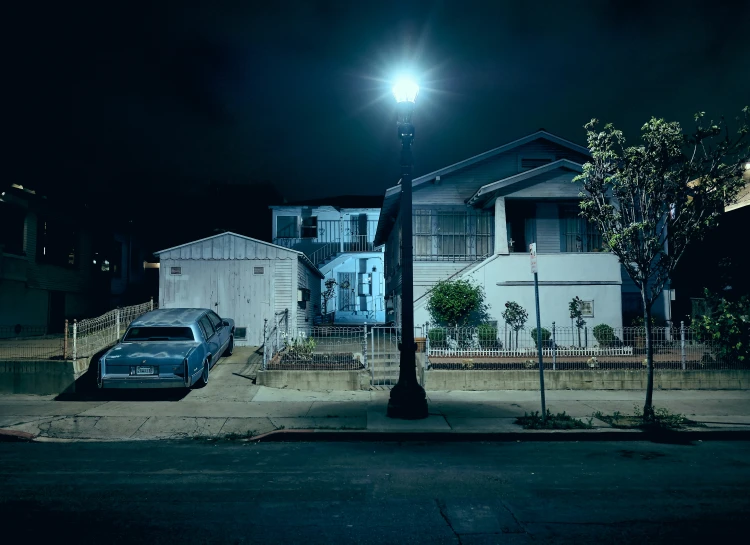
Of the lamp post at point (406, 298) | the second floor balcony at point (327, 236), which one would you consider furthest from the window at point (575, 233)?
the second floor balcony at point (327, 236)

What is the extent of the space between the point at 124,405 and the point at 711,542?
401 inches

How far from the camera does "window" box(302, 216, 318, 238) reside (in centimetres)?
3161

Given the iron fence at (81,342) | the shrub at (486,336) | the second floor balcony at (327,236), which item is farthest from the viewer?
the second floor balcony at (327,236)

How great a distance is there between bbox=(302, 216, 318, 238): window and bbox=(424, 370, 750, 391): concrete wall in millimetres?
20280

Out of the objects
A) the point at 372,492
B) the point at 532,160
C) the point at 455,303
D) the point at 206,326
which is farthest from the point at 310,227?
→ the point at 372,492

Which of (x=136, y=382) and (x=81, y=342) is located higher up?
(x=81, y=342)

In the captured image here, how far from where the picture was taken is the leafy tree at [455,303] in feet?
53.7

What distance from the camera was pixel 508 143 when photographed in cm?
2034

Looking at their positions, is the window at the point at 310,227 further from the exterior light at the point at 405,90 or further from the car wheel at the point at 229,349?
the exterior light at the point at 405,90

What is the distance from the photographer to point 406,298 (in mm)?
9984

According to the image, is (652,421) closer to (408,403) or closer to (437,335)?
(408,403)

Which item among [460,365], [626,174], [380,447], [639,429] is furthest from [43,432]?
[626,174]

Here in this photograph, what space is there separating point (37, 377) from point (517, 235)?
15492 millimetres

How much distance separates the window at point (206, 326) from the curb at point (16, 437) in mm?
4595
